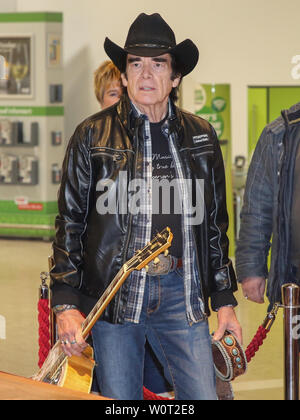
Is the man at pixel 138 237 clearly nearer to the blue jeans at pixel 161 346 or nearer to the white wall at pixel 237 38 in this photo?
the blue jeans at pixel 161 346

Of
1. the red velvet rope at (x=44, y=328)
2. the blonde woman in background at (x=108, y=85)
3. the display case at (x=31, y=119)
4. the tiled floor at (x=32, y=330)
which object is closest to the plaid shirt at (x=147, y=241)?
the red velvet rope at (x=44, y=328)

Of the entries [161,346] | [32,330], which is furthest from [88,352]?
[32,330]

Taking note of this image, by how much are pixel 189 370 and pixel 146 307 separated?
0.82ft

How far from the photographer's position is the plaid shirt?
107 inches

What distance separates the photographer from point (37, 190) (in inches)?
431

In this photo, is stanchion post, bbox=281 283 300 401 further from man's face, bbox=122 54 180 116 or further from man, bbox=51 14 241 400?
man's face, bbox=122 54 180 116

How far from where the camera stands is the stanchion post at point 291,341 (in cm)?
275

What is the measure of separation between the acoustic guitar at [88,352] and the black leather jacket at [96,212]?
55mm

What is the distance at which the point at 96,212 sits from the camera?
9.14ft

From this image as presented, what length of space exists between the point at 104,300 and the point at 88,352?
0.81ft

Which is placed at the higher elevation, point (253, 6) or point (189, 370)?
point (253, 6)

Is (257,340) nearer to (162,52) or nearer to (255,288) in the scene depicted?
(255,288)
